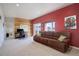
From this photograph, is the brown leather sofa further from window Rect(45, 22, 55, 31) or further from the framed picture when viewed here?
the framed picture

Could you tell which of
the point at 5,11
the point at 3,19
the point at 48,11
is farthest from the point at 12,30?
the point at 48,11

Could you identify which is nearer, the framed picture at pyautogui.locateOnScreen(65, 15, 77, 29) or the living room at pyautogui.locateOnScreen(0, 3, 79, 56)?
the living room at pyautogui.locateOnScreen(0, 3, 79, 56)

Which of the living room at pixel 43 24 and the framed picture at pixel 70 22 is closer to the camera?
the living room at pixel 43 24

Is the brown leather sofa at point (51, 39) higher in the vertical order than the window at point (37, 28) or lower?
lower

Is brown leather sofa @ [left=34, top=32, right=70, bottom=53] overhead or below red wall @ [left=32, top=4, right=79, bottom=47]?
below

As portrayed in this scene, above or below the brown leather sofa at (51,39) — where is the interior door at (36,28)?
above

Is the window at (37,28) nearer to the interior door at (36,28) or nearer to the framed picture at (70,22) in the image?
the interior door at (36,28)

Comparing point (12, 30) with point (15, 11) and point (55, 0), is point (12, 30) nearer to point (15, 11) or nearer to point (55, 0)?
point (15, 11)

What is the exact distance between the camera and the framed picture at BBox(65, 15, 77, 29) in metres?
3.90

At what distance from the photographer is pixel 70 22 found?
4086 mm

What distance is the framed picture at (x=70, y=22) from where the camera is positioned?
3.90 metres

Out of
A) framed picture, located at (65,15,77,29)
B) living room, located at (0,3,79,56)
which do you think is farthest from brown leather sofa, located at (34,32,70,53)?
framed picture, located at (65,15,77,29)

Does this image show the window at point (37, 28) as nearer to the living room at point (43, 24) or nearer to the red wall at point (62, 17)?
the living room at point (43, 24)

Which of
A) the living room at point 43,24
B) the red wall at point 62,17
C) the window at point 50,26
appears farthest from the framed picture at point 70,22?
the window at point 50,26
